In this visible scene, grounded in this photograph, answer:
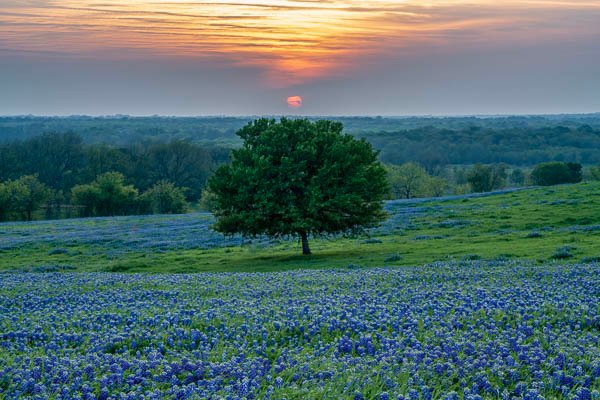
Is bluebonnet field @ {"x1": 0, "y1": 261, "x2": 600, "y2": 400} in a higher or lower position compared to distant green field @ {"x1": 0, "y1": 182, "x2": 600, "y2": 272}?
higher

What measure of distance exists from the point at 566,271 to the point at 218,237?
113 ft

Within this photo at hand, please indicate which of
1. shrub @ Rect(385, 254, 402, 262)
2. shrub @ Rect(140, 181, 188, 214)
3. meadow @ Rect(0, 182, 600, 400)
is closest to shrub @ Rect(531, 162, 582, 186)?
shrub @ Rect(140, 181, 188, 214)

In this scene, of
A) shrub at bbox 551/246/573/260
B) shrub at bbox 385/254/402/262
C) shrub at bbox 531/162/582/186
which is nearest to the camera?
shrub at bbox 551/246/573/260

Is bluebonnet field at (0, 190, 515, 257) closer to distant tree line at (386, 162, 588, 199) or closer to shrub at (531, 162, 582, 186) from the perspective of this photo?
shrub at (531, 162, 582, 186)

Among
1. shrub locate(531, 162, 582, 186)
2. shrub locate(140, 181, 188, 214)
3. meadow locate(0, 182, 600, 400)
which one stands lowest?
shrub locate(140, 181, 188, 214)

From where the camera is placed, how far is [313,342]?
10359 mm

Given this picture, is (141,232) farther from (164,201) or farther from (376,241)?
(164,201)

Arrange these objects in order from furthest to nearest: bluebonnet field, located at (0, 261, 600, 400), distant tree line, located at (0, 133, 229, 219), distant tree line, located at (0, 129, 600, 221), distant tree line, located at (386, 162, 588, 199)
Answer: distant tree line, located at (0, 133, 229, 219)
distant tree line, located at (386, 162, 588, 199)
distant tree line, located at (0, 129, 600, 221)
bluebonnet field, located at (0, 261, 600, 400)

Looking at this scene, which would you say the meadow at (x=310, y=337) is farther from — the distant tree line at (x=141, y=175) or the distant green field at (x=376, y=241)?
the distant tree line at (x=141, y=175)

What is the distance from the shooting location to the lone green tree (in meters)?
34.3

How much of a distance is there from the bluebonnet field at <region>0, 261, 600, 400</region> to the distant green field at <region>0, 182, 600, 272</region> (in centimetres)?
1411

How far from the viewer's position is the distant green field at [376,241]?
32062 millimetres

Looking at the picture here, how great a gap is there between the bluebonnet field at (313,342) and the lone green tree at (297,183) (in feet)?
59.6

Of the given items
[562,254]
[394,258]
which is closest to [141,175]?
[394,258]
